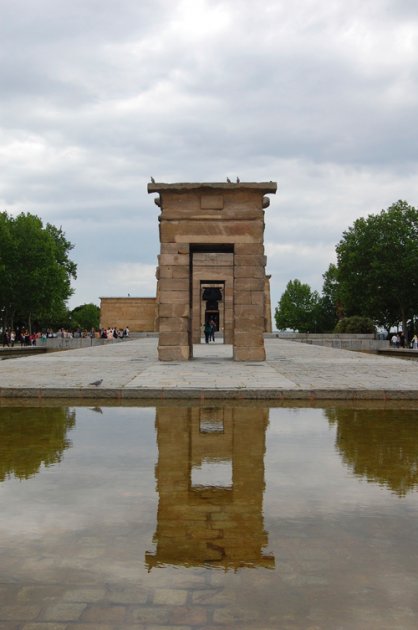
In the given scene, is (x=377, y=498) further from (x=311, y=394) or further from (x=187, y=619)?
(x=311, y=394)

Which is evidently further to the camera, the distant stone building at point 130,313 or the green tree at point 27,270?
the distant stone building at point 130,313

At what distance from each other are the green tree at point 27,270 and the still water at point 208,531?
48595 millimetres

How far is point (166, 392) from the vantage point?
1013 cm

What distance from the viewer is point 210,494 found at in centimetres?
442

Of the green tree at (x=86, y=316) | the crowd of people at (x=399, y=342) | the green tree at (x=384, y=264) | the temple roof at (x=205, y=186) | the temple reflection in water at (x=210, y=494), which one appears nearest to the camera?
the temple reflection in water at (x=210, y=494)

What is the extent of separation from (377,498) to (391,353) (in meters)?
38.5

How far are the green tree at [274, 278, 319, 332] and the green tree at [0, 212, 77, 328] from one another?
176ft

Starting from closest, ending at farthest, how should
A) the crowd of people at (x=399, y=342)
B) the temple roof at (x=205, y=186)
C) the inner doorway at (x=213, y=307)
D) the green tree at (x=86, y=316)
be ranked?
the temple roof at (x=205, y=186) → the crowd of people at (x=399, y=342) → the inner doorway at (x=213, y=307) → the green tree at (x=86, y=316)

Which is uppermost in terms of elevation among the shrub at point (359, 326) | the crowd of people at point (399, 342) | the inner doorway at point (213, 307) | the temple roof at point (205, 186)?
the temple roof at point (205, 186)

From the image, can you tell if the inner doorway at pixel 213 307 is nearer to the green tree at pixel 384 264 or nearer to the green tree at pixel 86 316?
the green tree at pixel 384 264

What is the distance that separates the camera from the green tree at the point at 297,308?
103 metres

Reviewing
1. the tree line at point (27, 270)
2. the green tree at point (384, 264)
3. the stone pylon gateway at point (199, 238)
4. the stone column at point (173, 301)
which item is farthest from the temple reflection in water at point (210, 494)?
the green tree at point (384, 264)

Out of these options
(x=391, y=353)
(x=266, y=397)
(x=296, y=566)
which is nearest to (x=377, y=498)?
(x=296, y=566)

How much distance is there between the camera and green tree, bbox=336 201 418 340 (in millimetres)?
58156
